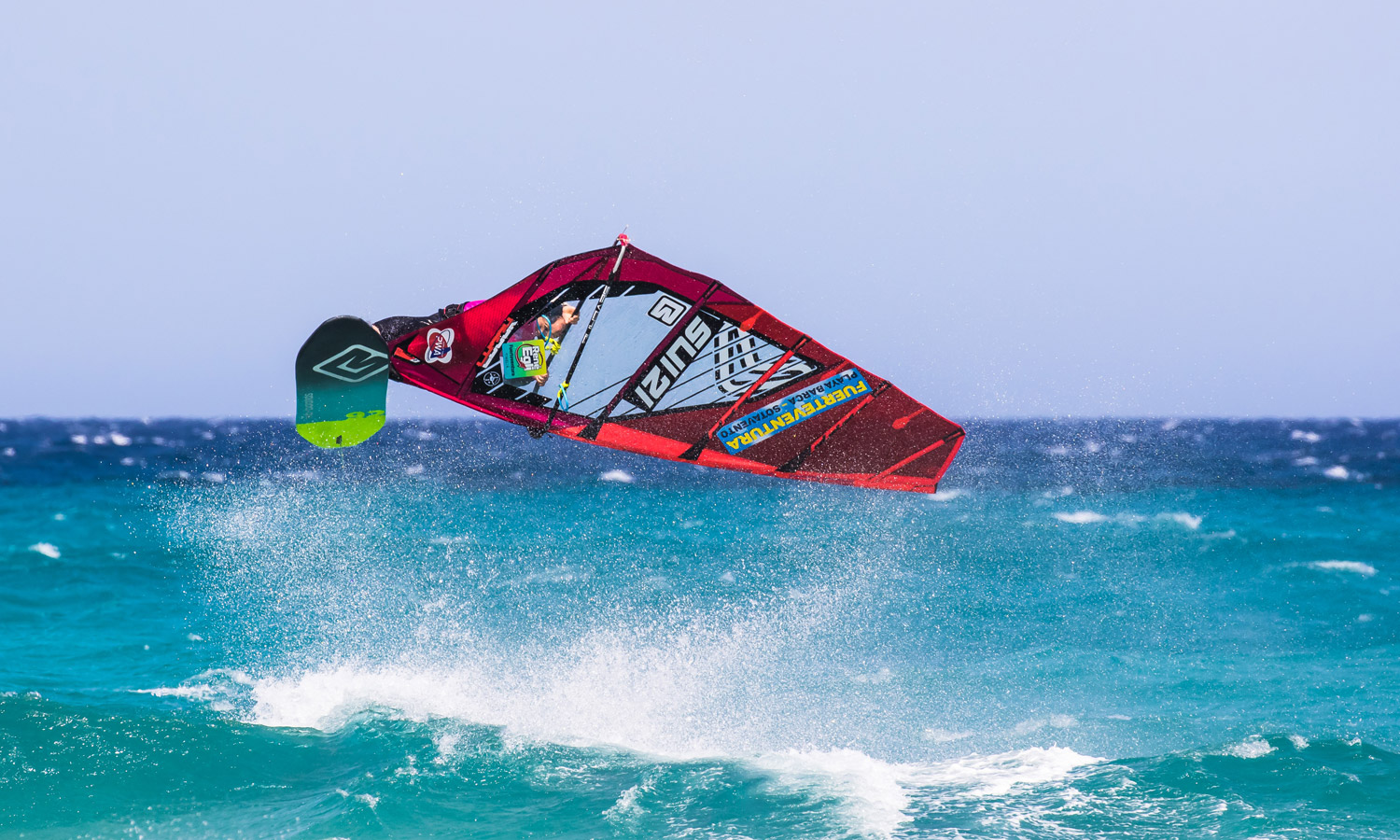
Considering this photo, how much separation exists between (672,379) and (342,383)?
3203 millimetres

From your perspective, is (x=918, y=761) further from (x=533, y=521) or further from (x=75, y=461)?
(x=75, y=461)

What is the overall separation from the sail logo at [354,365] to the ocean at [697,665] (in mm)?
4770

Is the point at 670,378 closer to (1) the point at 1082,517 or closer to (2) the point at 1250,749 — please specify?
(2) the point at 1250,749

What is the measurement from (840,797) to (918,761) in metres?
2.02

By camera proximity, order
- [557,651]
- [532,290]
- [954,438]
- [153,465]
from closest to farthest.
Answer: [532,290], [954,438], [557,651], [153,465]

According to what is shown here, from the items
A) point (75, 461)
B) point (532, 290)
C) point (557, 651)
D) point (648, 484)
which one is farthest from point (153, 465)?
point (532, 290)

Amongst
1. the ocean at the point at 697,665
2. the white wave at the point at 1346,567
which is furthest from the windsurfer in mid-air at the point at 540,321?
the white wave at the point at 1346,567

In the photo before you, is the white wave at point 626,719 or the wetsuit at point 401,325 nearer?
the wetsuit at point 401,325

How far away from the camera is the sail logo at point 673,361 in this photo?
1037 centimetres

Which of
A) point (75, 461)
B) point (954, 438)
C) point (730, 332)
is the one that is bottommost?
point (75, 461)

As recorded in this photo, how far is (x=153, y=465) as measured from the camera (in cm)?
4825

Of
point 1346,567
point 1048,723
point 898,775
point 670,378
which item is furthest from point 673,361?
point 1346,567

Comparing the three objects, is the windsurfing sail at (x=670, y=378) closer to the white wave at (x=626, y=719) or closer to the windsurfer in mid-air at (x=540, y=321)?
the windsurfer in mid-air at (x=540, y=321)

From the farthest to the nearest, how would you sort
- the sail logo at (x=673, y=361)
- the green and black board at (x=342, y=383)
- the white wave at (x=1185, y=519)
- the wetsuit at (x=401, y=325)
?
the white wave at (x=1185, y=519)
the sail logo at (x=673, y=361)
the wetsuit at (x=401, y=325)
the green and black board at (x=342, y=383)
